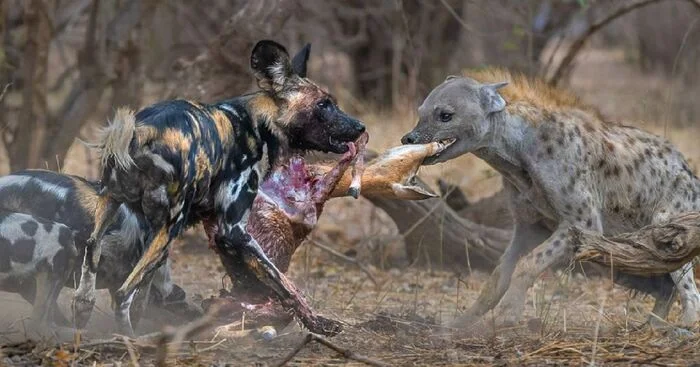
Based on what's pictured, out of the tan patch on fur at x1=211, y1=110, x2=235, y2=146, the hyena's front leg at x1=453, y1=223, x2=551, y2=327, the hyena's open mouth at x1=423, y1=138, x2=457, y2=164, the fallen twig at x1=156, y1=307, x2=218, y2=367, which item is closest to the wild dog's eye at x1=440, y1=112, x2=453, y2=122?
the hyena's open mouth at x1=423, y1=138, x2=457, y2=164

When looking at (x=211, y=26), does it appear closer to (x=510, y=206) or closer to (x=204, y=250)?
(x=204, y=250)

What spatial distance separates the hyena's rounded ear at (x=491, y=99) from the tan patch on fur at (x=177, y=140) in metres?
2.21

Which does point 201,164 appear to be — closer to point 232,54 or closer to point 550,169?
point 550,169

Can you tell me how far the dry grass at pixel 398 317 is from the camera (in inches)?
223

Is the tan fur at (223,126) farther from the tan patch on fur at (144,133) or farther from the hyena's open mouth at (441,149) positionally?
the hyena's open mouth at (441,149)

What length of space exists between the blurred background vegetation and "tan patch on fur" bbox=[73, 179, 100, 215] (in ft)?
2.23

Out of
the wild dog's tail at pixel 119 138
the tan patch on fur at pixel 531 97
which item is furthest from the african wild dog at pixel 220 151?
the tan patch on fur at pixel 531 97

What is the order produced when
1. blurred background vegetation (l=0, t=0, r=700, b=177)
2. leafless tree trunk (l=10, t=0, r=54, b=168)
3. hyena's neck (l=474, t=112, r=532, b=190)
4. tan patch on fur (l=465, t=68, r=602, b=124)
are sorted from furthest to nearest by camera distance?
1. leafless tree trunk (l=10, t=0, r=54, b=168)
2. blurred background vegetation (l=0, t=0, r=700, b=177)
3. tan patch on fur (l=465, t=68, r=602, b=124)
4. hyena's neck (l=474, t=112, r=532, b=190)

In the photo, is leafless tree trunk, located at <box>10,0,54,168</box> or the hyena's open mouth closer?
the hyena's open mouth

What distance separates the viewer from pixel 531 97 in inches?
299

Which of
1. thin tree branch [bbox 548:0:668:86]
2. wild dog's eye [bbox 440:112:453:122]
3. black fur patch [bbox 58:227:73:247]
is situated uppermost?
thin tree branch [bbox 548:0:668:86]

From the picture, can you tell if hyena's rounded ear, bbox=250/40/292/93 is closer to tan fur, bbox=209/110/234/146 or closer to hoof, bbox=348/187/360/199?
tan fur, bbox=209/110/234/146

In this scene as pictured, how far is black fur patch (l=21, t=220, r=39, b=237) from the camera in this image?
20.5 ft

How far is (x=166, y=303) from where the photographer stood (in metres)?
6.74
